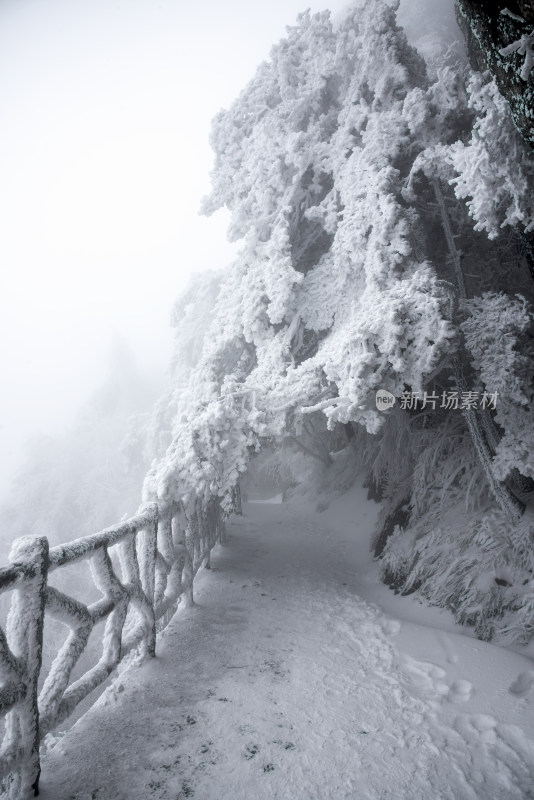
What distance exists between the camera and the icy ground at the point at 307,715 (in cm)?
198

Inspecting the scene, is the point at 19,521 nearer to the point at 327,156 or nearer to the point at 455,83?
the point at 327,156

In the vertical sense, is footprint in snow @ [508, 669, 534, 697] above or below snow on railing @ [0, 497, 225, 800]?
below

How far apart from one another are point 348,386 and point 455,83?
4877mm

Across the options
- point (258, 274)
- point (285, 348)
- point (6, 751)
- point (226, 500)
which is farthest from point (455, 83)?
point (6, 751)

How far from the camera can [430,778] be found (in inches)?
80.3

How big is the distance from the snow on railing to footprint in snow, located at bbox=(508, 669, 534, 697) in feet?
9.56

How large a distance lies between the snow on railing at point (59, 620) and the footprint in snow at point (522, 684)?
2.92m

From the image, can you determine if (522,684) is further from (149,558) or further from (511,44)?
(511,44)

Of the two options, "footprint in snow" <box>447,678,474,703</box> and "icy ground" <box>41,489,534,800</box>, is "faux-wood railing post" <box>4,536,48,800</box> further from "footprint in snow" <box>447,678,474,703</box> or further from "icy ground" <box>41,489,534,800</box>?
"footprint in snow" <box>447,678,474,703</box>

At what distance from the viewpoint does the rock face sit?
2336 mm

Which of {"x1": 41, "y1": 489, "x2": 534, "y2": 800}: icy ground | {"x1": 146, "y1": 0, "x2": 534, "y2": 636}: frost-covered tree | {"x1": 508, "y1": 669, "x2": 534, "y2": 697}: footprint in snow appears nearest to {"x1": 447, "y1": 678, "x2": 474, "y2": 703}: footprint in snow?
{"x1": 41, "y1": 489, "x2": 534, "y2": 800}: icy ground

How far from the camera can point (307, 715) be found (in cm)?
254

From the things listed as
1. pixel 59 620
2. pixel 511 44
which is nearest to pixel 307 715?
pixel 59 620

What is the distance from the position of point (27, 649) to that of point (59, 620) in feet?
1.30
